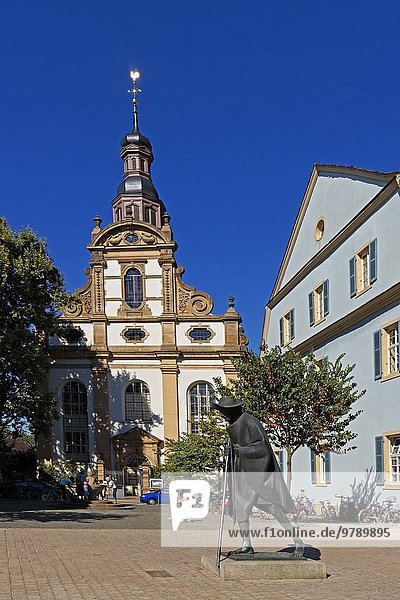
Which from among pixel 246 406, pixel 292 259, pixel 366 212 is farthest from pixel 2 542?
pixel 292 259

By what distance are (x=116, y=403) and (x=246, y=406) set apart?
82.4 ft

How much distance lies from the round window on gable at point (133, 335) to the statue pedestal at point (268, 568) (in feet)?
118

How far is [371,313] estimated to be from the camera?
73.2ft

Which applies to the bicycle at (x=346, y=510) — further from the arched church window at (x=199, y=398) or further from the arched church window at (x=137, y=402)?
the arched church window at (x=137, y=402)

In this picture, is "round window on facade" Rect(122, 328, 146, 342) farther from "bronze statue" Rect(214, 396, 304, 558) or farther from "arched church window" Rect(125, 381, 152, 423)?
"bronze statue" Rect(214, 396, 304, 558)

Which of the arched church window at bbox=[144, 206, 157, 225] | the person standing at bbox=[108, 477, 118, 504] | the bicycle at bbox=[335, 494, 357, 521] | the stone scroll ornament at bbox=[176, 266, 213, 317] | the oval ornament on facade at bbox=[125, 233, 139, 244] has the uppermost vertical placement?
the arched church window at bbox=[144, 206, 157, 225]

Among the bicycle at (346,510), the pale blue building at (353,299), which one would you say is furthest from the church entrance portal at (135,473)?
the bicycle at (346,510)

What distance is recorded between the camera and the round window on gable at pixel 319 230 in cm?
2764

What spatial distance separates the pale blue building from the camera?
20766 millimetres

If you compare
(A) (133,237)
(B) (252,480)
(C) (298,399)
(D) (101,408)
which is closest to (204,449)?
(C) (298,399)

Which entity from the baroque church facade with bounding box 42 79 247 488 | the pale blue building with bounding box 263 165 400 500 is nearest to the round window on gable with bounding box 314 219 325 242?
the pale blue building with bounding box 263 165 400 500

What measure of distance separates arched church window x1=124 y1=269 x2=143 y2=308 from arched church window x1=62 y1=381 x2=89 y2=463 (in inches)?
234

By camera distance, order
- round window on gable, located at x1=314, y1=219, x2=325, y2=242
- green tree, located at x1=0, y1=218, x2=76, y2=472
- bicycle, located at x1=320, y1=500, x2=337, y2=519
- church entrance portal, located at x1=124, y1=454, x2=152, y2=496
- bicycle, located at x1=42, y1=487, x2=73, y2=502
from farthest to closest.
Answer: church entrance portal, located at x1=124, y1=454, x2=152, y2=496, bicycle, located at x1=42, y1=487, x2=73, y2=502, green tree, located at x1=0, y1=218, x2=76, y2=472, round window on gable, located at x1=314, y1=219, x2=325, y2=242, bicycle, located at x1=320, y1=500, x2=337, y2=519

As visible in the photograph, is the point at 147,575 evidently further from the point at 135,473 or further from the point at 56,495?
the point at 135,473
